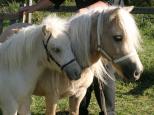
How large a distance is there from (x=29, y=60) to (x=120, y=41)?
69 centimetres

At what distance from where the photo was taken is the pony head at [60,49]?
9.20 ft

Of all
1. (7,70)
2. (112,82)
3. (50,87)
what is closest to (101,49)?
(50,87)

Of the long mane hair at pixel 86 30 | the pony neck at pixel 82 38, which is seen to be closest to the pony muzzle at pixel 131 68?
the long mane hair at pixel 86 30

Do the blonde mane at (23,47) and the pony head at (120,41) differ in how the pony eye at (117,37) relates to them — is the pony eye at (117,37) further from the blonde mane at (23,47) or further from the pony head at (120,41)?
the blonde mane at (23,47)

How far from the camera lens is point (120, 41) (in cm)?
286

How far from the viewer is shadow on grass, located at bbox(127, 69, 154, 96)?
528 centimetres

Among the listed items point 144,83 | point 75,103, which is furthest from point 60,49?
point 144,83

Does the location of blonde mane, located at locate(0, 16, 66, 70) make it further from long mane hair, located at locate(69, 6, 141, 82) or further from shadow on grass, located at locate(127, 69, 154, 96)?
shadow on grass, located at locate(127, 69, 154, 96)

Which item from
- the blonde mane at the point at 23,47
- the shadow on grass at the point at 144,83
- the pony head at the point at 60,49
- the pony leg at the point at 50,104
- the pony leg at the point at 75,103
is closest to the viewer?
the pony head at the point at 60,49

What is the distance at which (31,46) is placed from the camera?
296cm

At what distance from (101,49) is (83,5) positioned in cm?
83

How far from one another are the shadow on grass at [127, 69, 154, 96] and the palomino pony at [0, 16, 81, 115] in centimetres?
246

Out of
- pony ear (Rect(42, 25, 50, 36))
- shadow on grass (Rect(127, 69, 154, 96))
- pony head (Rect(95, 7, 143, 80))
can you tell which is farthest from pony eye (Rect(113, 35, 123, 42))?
shadow on grass (Rect(127, 69, 154, 96))

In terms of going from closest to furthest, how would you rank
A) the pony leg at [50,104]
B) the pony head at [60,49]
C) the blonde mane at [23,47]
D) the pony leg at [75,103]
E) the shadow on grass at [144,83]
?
1. the pony head at [60,49]
2. the blonde mane at [23,47]
3. the pony leg at [50,104]
4. the pony leg at [75,103]
5. the shadow on grass at [144,83]
